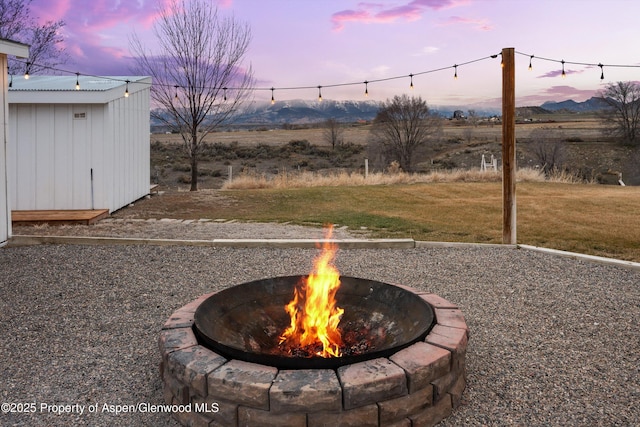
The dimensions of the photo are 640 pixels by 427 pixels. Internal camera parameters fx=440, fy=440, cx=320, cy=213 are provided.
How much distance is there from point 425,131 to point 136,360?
22.1 meters

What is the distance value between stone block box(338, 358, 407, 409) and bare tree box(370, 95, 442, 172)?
2230 centimetres

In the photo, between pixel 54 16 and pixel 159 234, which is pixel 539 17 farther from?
pixel 54 16

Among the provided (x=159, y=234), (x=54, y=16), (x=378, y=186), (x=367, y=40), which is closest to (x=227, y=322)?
(x=159, y=234)

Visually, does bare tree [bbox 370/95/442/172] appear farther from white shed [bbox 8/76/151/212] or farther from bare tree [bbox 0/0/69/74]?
white shed [bbox 8/76/151/212]

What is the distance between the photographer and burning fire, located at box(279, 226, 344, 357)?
2732mm

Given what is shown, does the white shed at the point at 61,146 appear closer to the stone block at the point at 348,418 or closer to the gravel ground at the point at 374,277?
the gravel ground at the point at 374,277

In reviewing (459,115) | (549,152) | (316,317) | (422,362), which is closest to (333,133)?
(549,152)

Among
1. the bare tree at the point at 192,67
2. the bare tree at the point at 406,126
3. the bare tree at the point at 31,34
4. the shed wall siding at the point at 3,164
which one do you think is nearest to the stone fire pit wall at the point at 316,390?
the shed wall siding at the point at 3,164

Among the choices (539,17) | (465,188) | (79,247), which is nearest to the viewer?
(79,247)

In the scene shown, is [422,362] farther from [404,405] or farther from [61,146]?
[61,146]

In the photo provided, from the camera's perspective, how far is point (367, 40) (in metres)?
12.3

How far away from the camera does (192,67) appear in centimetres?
1560

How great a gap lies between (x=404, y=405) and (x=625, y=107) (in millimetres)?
40446

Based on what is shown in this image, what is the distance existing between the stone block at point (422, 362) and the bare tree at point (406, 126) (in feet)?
72.2
